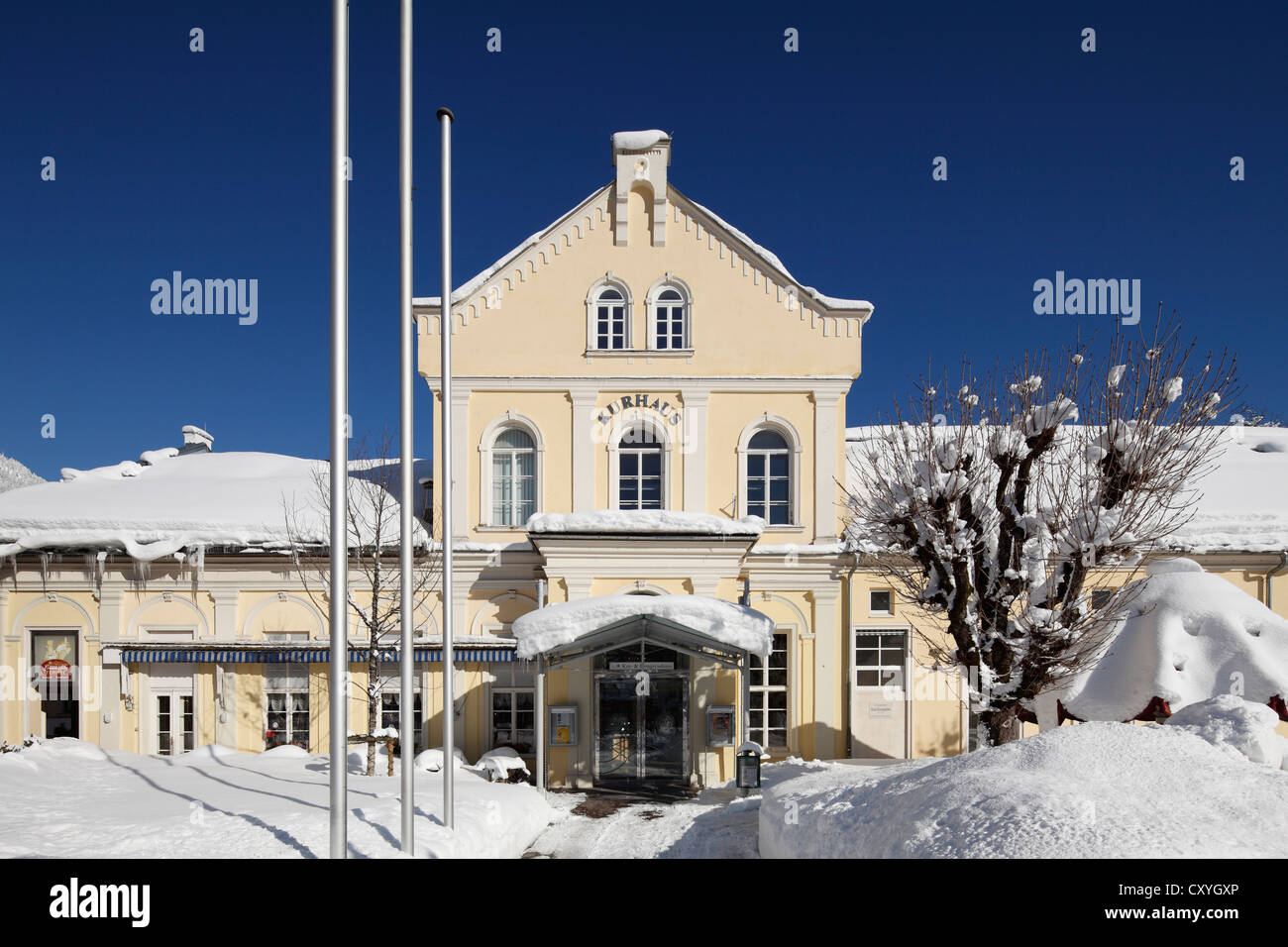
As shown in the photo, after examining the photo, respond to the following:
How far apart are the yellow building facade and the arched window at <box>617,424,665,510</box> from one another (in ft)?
0.16

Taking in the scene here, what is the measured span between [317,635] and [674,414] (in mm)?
8845

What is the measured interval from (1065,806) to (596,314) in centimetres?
1411

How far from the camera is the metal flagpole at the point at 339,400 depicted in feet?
24.6

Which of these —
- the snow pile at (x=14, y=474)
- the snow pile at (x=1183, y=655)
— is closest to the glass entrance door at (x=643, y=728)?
the snow pile at (x=1183, y=655)

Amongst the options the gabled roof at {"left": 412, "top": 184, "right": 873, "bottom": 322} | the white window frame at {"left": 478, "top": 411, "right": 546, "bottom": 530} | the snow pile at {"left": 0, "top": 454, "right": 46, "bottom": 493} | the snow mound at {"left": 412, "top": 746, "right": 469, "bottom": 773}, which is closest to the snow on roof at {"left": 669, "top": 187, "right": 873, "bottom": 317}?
the gabled roof at {"left": 412, "top": 184, "right": 873, "bottom": 322}

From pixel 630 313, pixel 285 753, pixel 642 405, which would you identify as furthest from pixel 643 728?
pixel 630 313

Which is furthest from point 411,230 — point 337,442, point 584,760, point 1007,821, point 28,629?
point 28,629

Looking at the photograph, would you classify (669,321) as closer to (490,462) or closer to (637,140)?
(637,140)

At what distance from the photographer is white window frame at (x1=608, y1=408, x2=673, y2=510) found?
19.1m

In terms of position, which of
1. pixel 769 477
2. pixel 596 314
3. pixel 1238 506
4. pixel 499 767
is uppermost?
pixel 596 314

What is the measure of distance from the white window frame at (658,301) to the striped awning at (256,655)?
714 cm

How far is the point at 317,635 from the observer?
1877cm

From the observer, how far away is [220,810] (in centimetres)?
1080

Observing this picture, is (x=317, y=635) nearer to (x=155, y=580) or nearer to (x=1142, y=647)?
(x=155, y=580)
